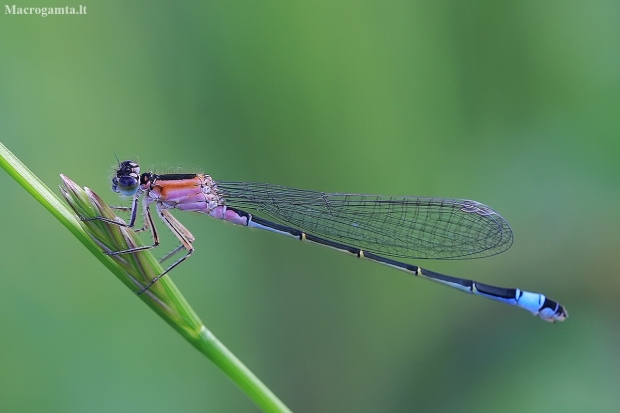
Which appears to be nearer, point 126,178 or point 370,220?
point 126,178

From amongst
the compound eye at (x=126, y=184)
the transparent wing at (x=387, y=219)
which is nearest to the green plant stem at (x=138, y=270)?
the compound eye at (x=126, y=184)

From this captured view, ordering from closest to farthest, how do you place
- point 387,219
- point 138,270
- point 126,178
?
point 138,270 < point 126,178 < point 387,219

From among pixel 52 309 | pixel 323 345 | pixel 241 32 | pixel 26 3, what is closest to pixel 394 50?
pixel 241 32
